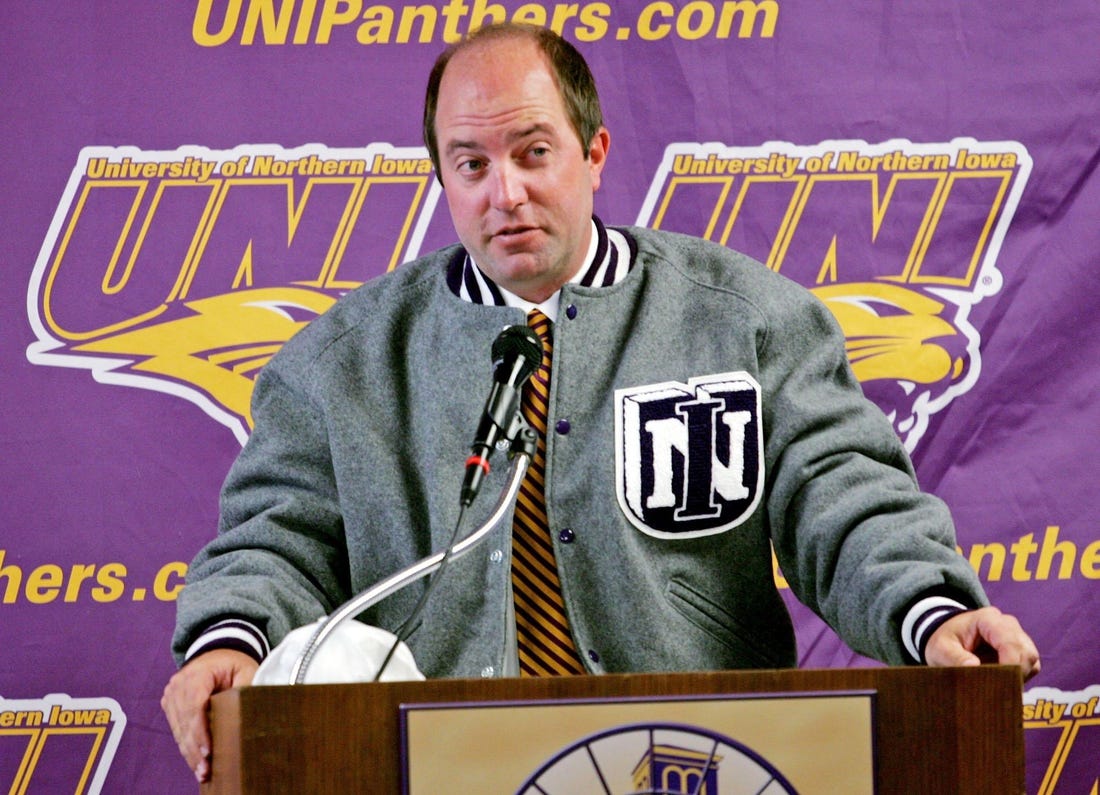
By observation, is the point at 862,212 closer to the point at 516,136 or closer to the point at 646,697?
the point at 516,136

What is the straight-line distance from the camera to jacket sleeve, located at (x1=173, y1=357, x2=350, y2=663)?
2.07 metres

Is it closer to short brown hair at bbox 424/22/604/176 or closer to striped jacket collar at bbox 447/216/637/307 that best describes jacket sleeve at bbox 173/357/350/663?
striped jacket collar at bbox 447/216/637/307

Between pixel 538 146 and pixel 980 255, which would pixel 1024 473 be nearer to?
pixel 980 255

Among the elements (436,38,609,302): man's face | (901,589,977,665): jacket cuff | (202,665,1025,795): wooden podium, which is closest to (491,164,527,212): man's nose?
(436,38,609,302): man's face

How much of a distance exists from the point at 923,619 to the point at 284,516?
0.93 meters

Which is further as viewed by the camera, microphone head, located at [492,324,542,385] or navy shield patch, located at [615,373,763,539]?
navy shield patch, located at [615,373,763,539]

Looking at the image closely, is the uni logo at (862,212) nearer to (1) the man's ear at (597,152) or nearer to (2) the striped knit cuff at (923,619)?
(1) the man's ear at (597,152)

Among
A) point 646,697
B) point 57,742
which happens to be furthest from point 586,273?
point 57,742

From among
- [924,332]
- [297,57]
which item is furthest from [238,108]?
[924,332]

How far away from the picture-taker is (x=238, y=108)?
2.82 meters

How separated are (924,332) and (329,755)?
177 centimetres

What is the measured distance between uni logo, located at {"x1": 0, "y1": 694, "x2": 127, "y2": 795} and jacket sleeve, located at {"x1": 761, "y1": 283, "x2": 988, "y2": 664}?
1299 mm

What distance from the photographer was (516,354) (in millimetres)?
1714

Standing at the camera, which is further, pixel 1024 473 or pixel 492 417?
pixel 1024 473
